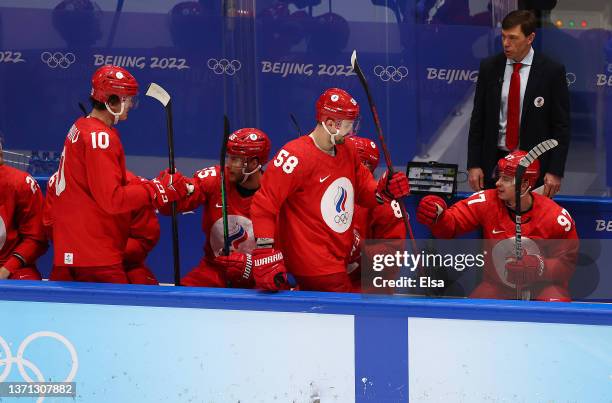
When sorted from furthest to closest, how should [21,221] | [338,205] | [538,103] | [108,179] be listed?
[538,103] → [21,221] → [338,205] → [108,179]

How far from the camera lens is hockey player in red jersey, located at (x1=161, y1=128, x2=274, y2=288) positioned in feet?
15.1

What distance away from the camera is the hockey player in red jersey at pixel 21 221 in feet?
15.0

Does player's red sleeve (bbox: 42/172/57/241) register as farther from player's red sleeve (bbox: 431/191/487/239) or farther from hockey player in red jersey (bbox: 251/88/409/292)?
player's red sleeve (bbox: 431/191/487/239)

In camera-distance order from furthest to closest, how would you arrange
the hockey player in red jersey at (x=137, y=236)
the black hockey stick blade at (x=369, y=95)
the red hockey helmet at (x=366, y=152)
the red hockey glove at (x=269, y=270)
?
the red hockey helmet at (x=366, y=152), the hockey player in red jersey at (x=137, y=236), the black hockey stick blade at (x=369, y=95), the red hockey glove at (x=269, y=270)

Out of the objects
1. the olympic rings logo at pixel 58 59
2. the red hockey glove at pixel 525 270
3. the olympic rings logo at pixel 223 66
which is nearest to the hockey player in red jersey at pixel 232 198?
the red hockey glove at pixel 525 270

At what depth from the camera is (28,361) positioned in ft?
12.4

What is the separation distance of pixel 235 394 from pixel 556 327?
1147 millimetres

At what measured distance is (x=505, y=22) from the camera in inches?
210

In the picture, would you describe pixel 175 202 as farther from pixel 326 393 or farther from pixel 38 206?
pixel 326 393

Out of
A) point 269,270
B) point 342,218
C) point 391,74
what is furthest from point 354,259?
point 391,74

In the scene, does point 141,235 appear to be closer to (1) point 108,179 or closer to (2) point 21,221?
(2) point 21,221

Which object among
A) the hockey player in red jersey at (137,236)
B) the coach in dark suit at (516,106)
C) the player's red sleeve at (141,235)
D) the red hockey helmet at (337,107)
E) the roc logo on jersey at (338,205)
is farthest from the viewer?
the coach in dark suit at (516,106)

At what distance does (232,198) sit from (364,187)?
2.19ft

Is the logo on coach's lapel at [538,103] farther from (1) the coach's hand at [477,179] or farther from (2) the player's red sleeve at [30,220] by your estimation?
(2) the player's red sleeve at [30,220]
